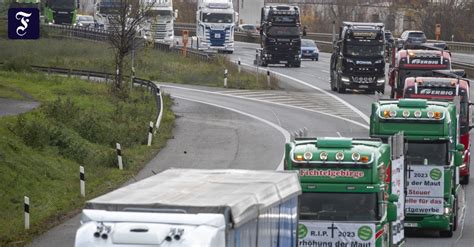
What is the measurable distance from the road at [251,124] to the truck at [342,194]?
593 cm

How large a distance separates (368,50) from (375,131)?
3394 cm

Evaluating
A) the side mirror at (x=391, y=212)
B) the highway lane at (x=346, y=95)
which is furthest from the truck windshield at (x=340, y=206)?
the highway lane at (x=346, y=95)

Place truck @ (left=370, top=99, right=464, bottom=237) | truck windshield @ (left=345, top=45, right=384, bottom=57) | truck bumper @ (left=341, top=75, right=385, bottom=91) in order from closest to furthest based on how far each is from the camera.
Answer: truck @ (left=370, top=99, right=464, bottom=237), truck windshield @ (left=345, top=45, right=384, bottom=57), truck bumper @ (left=341, top=75, right=385, bottom=91)

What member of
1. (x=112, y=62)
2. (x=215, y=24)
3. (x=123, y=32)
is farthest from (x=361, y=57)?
(x=215, y=24)

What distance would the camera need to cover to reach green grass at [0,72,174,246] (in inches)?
1055

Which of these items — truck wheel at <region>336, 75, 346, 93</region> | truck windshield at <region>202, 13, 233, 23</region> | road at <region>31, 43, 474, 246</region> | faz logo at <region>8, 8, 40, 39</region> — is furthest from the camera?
truck windshield at <region>202, 13, 233, 23</region>

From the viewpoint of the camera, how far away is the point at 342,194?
18797 mm

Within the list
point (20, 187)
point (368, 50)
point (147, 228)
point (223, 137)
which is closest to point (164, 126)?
point (223, 137)

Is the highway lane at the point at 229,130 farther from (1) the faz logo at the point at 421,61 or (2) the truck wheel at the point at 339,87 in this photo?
(2) the truck wheel at the point at 339,87

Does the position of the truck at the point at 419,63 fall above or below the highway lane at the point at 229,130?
above

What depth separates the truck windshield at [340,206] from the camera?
18.6m

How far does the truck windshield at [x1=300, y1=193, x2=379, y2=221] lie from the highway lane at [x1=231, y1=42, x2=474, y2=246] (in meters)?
6.37

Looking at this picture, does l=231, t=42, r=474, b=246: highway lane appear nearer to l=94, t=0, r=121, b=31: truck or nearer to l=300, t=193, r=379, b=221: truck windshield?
l=300, t=193, r=379, b=221: truck windshield

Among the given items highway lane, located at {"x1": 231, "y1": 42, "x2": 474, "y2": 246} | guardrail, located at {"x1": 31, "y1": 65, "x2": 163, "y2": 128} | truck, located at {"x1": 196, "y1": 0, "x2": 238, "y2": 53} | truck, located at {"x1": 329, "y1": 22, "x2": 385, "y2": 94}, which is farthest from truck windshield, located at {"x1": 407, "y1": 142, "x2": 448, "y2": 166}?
truck, located at {"x1": 196, "y1": 0, "x2": 238, "y2": 53}
